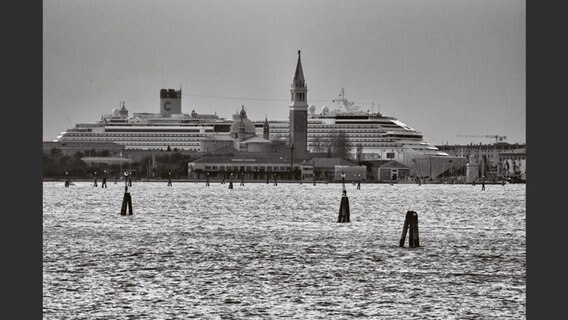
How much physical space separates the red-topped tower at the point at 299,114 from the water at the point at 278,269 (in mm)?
113822

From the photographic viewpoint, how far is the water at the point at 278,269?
24.2m

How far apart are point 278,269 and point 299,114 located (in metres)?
139

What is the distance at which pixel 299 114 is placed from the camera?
169m

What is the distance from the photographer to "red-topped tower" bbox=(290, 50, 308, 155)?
165 meters

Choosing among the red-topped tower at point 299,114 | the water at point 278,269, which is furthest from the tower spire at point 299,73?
the water at point 278,269

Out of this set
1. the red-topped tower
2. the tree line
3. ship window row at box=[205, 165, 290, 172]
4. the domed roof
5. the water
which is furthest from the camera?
the domed roof

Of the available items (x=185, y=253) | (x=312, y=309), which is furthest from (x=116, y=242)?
(x=312, y=309)

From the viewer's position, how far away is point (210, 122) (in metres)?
192

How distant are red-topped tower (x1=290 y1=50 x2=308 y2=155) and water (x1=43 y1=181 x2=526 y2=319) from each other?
373 ft

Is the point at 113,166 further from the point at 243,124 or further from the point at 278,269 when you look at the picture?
the point at 278,269

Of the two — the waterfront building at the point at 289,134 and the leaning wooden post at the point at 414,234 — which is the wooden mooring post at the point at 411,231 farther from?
the waterfront building at the point at 289,134

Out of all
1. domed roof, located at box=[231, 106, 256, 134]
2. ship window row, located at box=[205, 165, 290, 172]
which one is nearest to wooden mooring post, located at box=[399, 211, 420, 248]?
ship window row, located at box=[205, 165, 290, 172]

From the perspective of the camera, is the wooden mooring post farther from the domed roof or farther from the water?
the domed roof

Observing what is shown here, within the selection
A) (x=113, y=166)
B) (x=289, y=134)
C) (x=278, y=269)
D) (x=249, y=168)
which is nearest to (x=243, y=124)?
(x=289, y=134)
